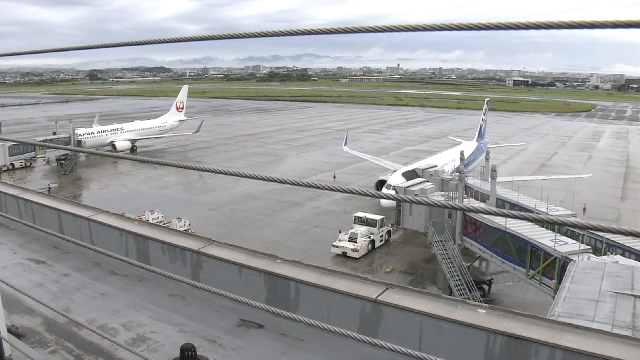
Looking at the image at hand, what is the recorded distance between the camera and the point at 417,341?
5.35m

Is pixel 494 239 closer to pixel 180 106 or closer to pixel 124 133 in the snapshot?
pixel 124 133

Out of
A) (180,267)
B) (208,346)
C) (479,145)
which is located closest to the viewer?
(208,346)

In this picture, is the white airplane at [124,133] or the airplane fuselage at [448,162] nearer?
the airplane fuselage at [448,162]

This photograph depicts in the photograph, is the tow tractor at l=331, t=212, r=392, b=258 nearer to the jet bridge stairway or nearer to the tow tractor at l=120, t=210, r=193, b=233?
the jet bridge stairway

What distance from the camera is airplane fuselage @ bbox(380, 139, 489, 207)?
29.5m

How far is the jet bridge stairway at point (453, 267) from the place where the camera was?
19203 mm

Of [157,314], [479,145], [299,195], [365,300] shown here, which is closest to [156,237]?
[157,314]

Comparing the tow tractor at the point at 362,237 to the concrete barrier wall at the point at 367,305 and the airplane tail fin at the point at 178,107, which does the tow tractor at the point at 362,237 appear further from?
the airplane tail fin at the point at 178,107

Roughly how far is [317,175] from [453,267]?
23.4 meters

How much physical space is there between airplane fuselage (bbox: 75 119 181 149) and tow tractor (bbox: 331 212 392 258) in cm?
3344

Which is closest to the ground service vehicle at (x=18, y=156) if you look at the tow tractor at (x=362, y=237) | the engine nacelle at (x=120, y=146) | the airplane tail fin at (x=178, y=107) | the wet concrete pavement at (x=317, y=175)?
the wet concrete pavement at (x=317, y=175)

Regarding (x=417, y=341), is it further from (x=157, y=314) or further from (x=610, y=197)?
(x=610, y=197)

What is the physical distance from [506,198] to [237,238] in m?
13.8

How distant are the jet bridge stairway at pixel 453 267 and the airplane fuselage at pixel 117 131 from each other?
39164 mm
